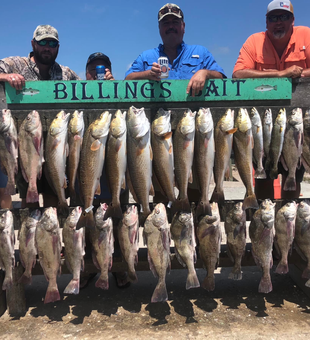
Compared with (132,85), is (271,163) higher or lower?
lower

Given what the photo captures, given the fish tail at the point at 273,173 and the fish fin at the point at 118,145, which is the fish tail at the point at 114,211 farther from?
the fish tail at the point at 273,173

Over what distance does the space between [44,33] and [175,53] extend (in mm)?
1657

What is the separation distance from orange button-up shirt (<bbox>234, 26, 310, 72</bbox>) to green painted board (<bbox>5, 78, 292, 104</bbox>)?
2.74 ft

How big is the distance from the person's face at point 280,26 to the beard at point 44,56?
8.93 ft

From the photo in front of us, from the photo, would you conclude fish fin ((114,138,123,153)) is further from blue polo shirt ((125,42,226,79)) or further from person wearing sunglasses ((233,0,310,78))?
person wearing sunglasses ((233,0,310,78))

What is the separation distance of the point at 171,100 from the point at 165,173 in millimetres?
795

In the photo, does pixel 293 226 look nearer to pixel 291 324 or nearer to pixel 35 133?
pixel 291 324

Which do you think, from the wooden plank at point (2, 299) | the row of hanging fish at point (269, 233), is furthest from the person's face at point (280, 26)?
the wooden plank at point (2, 299)

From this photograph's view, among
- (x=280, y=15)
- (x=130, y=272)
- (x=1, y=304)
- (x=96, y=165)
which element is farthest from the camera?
(x=280, y=15)

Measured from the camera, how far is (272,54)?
399cm

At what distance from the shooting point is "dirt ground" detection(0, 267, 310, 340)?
293cm

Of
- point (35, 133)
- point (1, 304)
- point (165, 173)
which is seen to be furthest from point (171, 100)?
point (1, 304)

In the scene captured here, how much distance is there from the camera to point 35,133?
9.27 feet

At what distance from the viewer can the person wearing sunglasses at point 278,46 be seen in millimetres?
3881
